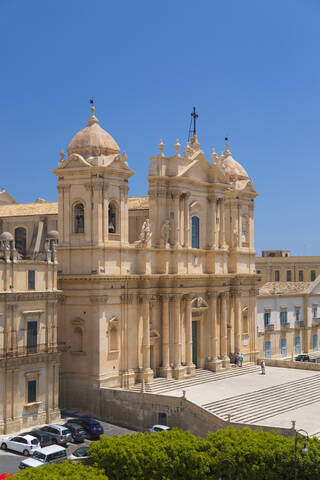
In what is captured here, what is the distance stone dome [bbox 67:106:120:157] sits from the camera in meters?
48.2

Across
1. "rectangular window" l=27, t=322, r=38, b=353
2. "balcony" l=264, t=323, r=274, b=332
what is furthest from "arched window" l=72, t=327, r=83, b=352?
"balcony" l=264, t=323, r=274, b=332

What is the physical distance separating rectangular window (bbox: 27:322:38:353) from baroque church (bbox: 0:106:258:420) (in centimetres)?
95

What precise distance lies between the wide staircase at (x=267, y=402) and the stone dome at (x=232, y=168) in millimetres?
18277

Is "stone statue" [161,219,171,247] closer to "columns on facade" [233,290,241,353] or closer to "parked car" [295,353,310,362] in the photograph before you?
"columns on facade" [233,290,241,353]

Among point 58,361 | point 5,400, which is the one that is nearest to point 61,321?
point 58,361

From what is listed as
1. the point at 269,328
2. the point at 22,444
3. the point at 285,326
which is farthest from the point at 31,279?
the point at 285,326

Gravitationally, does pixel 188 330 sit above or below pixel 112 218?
below

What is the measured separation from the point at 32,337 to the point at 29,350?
87 cm

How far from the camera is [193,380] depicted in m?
52.6

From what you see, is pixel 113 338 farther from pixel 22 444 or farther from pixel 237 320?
pixel 237 320

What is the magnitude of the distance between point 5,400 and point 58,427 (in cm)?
332

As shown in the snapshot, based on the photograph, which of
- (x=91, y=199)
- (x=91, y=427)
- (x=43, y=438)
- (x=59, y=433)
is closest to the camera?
(x=43, y=438)

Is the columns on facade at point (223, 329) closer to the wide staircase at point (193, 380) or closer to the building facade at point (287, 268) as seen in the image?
the wide staircase at point (193, 380)

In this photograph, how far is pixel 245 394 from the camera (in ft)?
159
